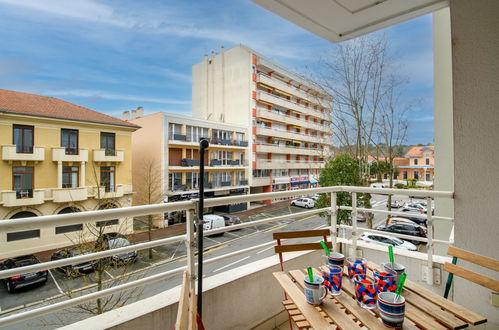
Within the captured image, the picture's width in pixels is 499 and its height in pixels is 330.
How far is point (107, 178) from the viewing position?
12945 mm

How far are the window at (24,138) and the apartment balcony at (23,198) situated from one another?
1749 mm

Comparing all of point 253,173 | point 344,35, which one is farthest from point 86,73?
point 344,35

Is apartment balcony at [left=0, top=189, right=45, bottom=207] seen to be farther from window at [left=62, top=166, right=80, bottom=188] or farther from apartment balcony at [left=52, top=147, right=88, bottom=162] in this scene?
apartment balcony at [left=52, top=147, right=88, bottom=162]

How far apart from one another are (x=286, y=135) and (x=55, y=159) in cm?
1811

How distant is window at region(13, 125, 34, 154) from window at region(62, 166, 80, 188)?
1.58 metres

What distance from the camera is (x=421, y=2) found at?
1.93 metres

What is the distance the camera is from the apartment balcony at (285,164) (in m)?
21.0

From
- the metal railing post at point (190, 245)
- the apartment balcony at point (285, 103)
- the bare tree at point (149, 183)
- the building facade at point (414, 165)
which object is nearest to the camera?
the metal railing post at point (190, 245)

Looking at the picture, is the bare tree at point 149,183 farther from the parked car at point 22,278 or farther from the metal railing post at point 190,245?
the metal railing post at point 190,245

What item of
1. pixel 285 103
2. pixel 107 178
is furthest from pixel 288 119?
pixel 107 178

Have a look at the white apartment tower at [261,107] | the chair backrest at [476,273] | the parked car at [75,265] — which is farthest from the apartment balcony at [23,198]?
the white apartment tower at [261,107]

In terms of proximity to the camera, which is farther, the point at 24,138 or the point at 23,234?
the point at 24,138

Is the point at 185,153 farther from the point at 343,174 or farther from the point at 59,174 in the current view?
the point at 343,174

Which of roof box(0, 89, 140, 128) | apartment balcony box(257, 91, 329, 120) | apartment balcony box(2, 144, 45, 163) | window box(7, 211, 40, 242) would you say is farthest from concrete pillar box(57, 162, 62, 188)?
apartment balcony box(257, 91, 329, 120)
